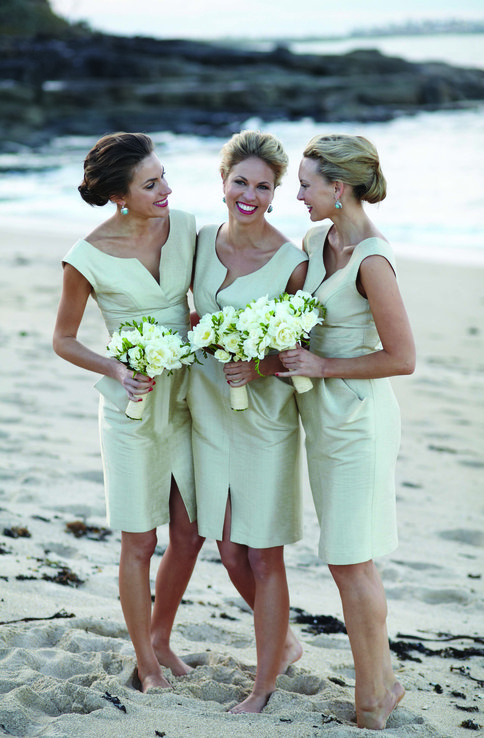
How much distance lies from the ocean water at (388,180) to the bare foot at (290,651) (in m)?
9.91

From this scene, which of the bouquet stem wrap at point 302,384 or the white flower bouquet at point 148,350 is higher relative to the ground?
the white flower bouquet at point 148,350

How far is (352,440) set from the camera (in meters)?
3.54

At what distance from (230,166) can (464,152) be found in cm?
2460

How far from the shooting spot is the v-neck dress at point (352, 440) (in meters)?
3.53

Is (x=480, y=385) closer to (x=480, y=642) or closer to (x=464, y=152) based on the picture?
(x=480, y=642)

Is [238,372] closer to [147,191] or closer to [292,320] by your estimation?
[292,320]

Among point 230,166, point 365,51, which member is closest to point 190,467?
point 230,166

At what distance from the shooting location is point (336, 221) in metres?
3.65

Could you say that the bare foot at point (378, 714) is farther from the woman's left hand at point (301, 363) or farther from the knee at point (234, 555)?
the woman's left hand at point (301, 363)

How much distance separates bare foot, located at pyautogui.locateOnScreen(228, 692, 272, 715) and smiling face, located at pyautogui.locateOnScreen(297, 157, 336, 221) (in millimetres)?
2127

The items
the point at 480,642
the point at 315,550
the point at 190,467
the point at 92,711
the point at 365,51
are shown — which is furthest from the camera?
the point at 365,51

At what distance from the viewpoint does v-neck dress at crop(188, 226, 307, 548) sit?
3.77m

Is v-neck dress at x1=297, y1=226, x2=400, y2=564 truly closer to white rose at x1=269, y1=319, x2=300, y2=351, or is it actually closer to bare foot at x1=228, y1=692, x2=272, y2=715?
white rose at x1=269, y1=319, x2=300, y2=351

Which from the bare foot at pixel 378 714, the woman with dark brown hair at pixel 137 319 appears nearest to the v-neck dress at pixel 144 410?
the woman with dark brown hair at pixel 137 319
